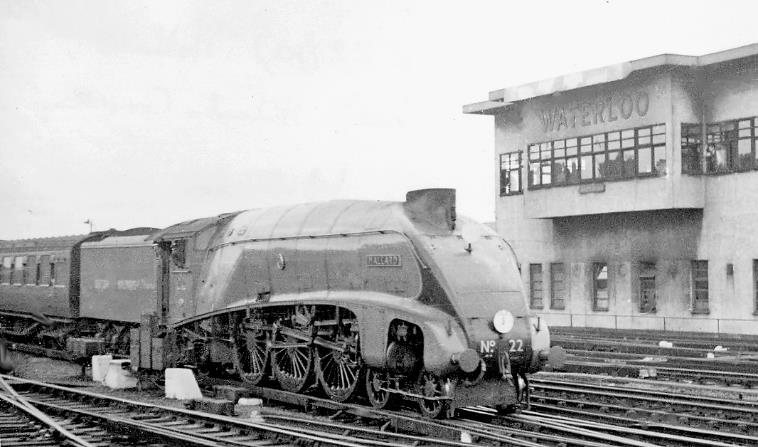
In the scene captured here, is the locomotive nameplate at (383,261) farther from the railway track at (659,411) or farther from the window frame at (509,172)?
the window frame at (509,172)

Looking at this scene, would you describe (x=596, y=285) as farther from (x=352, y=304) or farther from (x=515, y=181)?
(x=352, y=304)

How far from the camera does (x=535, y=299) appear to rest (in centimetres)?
3516

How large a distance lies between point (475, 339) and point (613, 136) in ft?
69.6

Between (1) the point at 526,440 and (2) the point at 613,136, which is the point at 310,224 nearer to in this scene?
(1) the point at 526,440

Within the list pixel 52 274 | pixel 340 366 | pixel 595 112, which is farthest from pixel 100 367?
pixel 595 112

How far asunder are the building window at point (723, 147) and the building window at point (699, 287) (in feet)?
10.8

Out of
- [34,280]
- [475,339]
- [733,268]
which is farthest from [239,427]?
[733,268]

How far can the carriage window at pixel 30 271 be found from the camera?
82.3 ft

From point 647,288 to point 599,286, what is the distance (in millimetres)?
2218

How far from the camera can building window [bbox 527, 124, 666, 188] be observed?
1155 inches

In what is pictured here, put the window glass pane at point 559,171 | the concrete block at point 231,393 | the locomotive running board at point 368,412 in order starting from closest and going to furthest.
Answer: the locomotive running board at point 368,412 → the concrete block at point 231,393 → the window glass pane at point 559,171

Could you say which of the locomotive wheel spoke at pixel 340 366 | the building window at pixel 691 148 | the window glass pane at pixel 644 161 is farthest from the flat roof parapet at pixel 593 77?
the locomotive wheel spoke at pixel 340 366

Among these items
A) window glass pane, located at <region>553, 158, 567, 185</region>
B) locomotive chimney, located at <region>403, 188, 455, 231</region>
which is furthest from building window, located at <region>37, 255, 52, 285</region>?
window glass pane, located at <region>553, 158, 567, 185</region>

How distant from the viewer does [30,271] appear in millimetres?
25422
